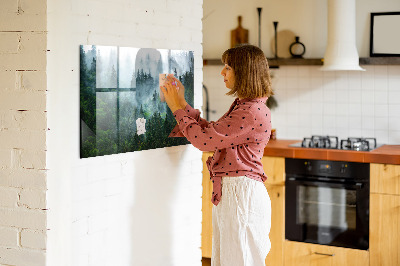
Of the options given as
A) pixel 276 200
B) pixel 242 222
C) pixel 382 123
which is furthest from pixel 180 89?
pixel 382 123

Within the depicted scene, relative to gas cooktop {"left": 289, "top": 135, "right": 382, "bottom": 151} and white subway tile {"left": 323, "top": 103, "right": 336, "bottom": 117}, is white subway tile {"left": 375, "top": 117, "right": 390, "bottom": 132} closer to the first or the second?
gas cooktop {"left": 289, "top": 135, "right": 382, "bottom": 151}

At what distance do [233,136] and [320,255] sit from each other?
2018 mm

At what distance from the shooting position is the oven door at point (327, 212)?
4.21 meters

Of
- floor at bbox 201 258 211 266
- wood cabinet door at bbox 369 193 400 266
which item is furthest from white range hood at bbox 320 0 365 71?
floor at bbox 201 258 211 266

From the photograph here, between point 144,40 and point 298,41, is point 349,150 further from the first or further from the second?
point 144,40

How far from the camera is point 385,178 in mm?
4098

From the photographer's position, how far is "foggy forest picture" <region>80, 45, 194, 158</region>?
8.20ft

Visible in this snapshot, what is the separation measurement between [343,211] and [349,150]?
1.47ft

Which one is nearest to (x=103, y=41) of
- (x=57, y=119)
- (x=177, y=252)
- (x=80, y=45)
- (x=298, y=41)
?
(x=80, y=45)

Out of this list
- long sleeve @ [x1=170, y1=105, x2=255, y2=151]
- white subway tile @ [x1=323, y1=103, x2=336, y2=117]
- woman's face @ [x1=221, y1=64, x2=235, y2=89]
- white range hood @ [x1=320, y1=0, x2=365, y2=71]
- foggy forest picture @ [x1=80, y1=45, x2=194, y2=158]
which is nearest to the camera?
foggy forest picture @ [x1=80, y1=45, x2=194, y2=158]

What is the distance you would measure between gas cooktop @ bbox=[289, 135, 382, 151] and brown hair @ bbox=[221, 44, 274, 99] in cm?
178

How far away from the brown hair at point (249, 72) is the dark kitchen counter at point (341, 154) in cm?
161

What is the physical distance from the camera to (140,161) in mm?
2850

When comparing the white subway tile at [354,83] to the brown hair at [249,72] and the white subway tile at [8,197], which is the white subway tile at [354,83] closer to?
the brown hair at [249,72]
